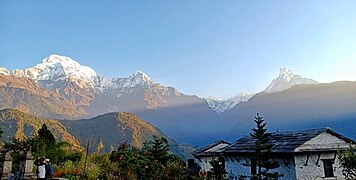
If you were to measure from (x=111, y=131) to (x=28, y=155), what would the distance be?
7457 centimetres

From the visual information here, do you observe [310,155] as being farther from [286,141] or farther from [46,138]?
[46,138]

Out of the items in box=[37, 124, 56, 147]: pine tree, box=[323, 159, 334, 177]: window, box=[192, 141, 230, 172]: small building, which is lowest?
box=[323, 159, 334, 177]: window

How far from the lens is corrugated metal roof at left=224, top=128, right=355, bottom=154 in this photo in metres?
16.2

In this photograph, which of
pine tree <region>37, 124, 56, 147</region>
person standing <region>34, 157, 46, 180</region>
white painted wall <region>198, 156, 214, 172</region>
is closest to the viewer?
person standing <region>34, 157, 46, 180</region>

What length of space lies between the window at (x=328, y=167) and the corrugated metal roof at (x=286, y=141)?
1371 mm

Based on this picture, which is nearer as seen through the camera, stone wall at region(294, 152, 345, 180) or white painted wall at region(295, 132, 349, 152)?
stone wall at region(294, 152, 345, 180)

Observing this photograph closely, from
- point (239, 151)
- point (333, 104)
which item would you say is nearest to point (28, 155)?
point (239, 151)

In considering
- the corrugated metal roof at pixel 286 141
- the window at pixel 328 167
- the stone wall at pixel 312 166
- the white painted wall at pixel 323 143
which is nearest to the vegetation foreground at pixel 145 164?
the stone wall at pixel 312 166

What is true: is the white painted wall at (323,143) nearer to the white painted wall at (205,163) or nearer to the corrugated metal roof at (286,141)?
the corrugated metal roof at (286,141)

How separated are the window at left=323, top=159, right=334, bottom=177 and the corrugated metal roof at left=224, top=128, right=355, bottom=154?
1.37 m

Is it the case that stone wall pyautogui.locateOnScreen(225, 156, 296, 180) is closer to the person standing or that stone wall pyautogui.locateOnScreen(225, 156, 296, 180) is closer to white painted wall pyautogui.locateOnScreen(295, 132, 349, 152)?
white painted wall pyautogui.locateOnScreen(295, 132, 349, 152)

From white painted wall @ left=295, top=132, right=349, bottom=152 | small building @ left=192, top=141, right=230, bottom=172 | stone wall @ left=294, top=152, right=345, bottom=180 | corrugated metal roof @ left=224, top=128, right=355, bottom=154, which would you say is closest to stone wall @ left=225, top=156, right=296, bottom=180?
stone wall @ left=294, top=152, right=345, bottom=180

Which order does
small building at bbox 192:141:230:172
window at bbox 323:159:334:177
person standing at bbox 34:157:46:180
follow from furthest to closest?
small building at bbox 192:141:230:172
window at bbox 323:159:334:177
person standing at bbox 34:157:46:180

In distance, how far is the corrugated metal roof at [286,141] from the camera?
16.2 meters
